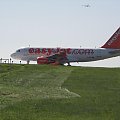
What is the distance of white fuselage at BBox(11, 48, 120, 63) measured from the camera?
80.6 meters

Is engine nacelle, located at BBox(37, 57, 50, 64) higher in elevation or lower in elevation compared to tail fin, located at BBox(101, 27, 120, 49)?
A: lower

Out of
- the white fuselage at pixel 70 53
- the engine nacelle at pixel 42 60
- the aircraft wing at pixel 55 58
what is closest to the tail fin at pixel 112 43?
the white fuselage at pixel 70 53

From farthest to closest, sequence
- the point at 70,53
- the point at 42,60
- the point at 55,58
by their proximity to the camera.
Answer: the point at 70,53 → the point at 55,58 → the point at 42,60

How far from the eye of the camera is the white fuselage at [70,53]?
8056cm

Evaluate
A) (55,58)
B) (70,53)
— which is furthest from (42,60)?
(70,53)

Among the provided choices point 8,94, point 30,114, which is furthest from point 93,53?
point 30,114

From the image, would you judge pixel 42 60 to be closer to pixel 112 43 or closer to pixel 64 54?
pixel 64 54

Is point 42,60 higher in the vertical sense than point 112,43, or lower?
lower

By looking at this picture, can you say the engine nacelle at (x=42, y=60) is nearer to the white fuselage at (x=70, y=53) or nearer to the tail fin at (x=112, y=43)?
the white fuselage at (x=70, y=53)

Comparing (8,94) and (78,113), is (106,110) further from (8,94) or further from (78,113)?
(8,94)

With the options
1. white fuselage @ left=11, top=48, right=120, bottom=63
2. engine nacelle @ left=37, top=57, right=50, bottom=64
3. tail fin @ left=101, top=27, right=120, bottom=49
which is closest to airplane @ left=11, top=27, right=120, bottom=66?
white fuselage @ left=11, top=48, right=120, bottom=63

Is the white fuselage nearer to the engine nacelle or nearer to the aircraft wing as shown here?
the aircraft wing

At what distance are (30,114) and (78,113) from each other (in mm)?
1629

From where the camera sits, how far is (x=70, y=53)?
81000 mm
